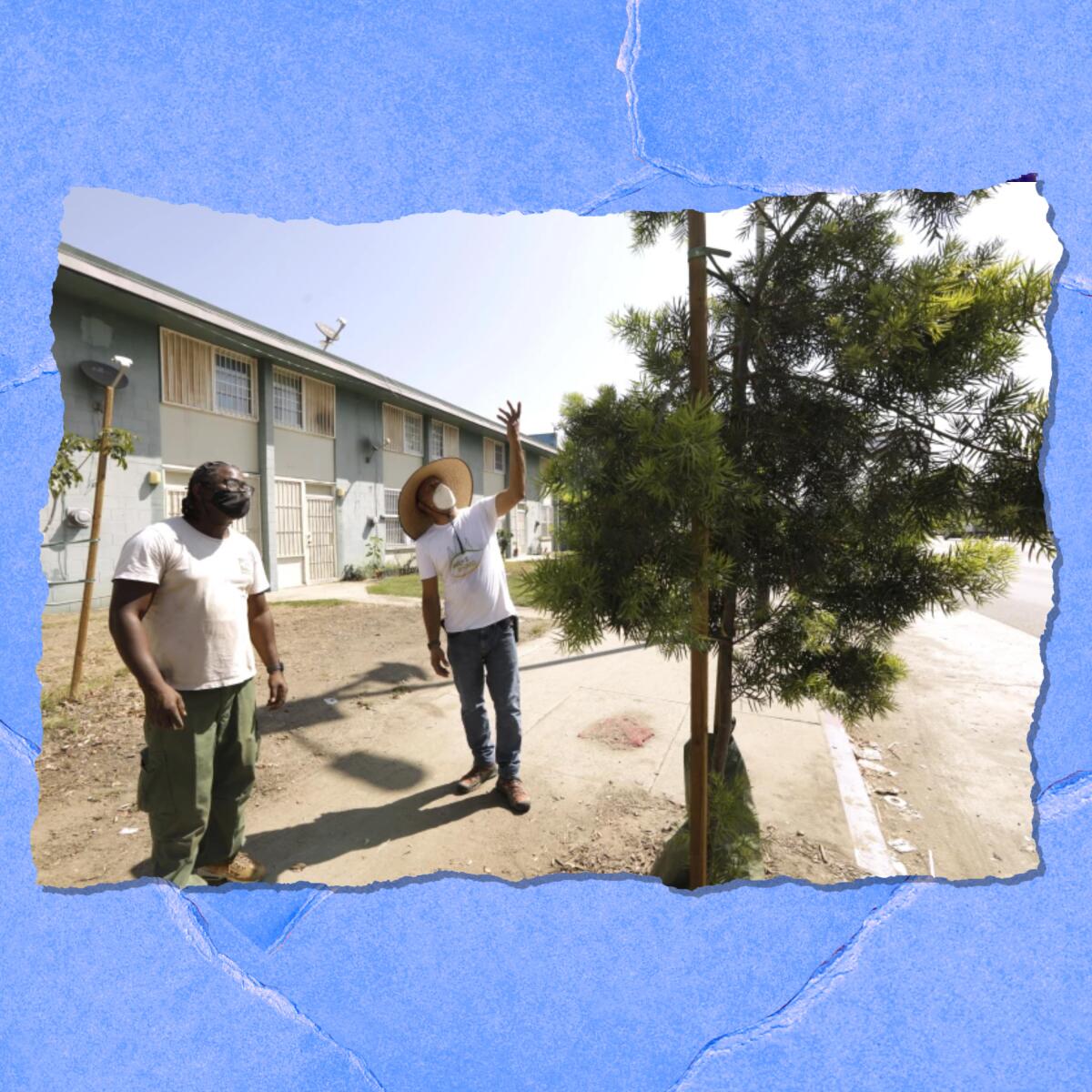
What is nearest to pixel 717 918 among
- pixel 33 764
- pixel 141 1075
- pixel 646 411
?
pixel 646 411

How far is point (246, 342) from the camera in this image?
111 centimetres

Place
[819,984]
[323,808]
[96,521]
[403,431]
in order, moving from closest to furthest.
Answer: [819,984]
[96,521]
[403,431]
[323,808]

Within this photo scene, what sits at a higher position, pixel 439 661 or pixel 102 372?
pixel 102 372

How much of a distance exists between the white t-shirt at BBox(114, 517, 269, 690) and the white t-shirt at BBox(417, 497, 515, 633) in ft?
1.93

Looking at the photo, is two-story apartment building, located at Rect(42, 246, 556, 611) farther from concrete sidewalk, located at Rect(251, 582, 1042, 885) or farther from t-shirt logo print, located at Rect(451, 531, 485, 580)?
concrete sidewalk, located at Rect(251, 582, 1042, 885)

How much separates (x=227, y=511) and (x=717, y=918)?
3.93 feet

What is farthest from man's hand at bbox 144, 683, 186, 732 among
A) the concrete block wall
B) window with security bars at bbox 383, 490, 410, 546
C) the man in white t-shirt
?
window with security bars at bbox 383, 490, 410, 546

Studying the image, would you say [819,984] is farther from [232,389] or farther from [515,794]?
[232,389]

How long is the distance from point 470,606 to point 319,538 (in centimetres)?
65

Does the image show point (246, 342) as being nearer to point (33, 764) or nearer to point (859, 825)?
point (33, 764)

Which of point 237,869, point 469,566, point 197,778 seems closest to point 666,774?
point 469,566

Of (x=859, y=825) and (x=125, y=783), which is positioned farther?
(x=859, y=825)

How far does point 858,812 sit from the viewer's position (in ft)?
5.78

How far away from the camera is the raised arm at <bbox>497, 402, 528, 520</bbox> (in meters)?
0.99
